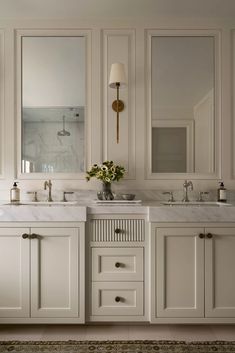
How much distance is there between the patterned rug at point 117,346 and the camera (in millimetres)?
1969

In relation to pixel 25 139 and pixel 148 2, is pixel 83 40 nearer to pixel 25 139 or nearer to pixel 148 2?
pixel 148 2

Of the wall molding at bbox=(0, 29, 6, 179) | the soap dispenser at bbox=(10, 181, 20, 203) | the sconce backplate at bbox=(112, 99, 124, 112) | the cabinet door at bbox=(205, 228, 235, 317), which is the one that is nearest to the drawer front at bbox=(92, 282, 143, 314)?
the cabinet door at bbox=(205, 228, 235, 317)

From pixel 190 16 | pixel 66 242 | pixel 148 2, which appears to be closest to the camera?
pixel 66 242

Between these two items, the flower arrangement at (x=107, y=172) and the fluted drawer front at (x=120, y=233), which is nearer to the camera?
the fluted drawer front at (x=120, y=233)

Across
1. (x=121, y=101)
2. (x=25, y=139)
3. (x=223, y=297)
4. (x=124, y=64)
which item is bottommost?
(x=223, y=297)

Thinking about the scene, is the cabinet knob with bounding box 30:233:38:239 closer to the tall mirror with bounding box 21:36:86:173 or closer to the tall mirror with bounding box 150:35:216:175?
the tall mirror with bounding box 21:36:86:173

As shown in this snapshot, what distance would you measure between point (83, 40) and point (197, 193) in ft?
5.28

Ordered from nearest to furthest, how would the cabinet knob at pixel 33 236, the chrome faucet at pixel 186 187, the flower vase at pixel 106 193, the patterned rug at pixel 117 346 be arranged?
the patterned rug at pixel 117 346
the cabinet knob at pixel 33 236
the flower vase at pixel 106 193
the chrome faucet at pixel 186 187

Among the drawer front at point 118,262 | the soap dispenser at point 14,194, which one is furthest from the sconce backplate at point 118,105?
the drawer front at point 118,262

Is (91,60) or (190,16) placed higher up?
(190,16)

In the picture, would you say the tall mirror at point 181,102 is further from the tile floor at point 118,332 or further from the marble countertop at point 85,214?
the tile floor at point 118,332

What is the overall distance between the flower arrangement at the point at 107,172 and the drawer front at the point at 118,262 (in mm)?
564

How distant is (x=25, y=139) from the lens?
2627 mm

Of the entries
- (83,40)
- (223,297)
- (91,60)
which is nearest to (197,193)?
(223,297)
